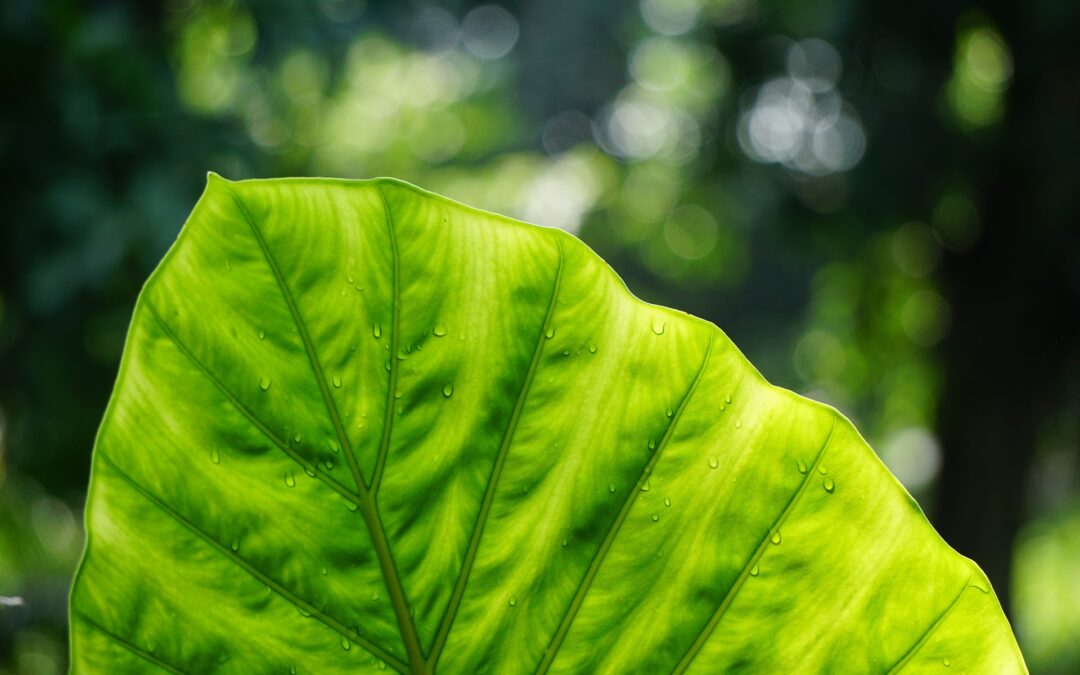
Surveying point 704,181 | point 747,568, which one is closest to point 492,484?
point 747,568

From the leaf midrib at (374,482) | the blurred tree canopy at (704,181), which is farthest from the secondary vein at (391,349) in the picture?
the blurred tree canopy at (704,181)

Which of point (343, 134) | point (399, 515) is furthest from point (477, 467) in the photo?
point (343, 134)

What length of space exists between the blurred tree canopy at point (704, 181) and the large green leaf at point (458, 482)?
0.16 meters

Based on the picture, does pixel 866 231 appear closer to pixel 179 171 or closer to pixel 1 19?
pixel 179 171

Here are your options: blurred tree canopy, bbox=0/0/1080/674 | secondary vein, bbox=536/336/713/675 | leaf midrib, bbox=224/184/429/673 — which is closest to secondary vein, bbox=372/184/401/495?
leaf midrib, bbox=224/184/429/673

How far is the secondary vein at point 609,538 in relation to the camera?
411mm

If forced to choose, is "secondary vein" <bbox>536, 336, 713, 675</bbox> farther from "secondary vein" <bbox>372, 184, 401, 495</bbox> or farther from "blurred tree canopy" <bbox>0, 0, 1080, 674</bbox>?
"blurred tree canopy" <bbox>0, 0, 1080, 674</bbox>

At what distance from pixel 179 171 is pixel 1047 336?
3019 mm

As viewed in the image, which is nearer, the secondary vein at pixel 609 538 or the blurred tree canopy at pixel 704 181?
the secondary vein at pixel 609 538

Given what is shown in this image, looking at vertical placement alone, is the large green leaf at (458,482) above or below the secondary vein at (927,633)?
above

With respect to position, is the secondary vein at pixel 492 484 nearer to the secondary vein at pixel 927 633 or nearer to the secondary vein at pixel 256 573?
the secondary vein at pixel 256 573

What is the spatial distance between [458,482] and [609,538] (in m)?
0.07

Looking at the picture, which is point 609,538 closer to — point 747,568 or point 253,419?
point 747,568

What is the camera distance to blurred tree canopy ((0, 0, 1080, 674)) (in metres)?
2.18
